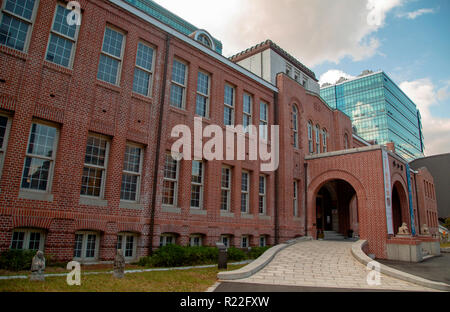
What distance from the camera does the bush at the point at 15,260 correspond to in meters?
7.83

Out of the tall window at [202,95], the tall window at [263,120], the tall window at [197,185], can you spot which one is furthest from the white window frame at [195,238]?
the tall window at [263,120]

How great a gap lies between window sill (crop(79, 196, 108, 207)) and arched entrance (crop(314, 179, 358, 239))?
52.6 feet

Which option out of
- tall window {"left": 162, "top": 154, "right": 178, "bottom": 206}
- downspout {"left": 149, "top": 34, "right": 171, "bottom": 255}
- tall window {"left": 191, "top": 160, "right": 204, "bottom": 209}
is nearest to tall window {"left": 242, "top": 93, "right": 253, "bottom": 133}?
tall window {"left": 191, "top": 160, "right": 204, "bottom": 209}

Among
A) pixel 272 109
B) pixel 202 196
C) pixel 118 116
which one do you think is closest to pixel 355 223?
pixel 272 109

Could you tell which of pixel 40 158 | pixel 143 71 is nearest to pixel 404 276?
pixel 40 158

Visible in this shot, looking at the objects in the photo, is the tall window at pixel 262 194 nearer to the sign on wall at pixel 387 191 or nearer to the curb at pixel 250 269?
the curb at pixel 250 269

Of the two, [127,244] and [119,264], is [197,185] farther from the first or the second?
[119,264]

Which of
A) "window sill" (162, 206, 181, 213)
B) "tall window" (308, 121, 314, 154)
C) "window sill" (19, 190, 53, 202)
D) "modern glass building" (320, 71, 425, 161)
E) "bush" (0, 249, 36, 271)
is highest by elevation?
"modern glass building" (320, 71, 425, 161)

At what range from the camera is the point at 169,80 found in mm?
13273

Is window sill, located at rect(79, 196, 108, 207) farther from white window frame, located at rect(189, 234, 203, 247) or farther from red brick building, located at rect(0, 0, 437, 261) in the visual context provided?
white window frame, located at rect(189, 234, 203, 247)

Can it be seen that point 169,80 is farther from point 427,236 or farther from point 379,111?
point 379,111

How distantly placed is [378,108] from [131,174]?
9347 centimetres

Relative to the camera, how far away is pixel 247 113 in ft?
57.5

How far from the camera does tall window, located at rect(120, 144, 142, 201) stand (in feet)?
37.5
